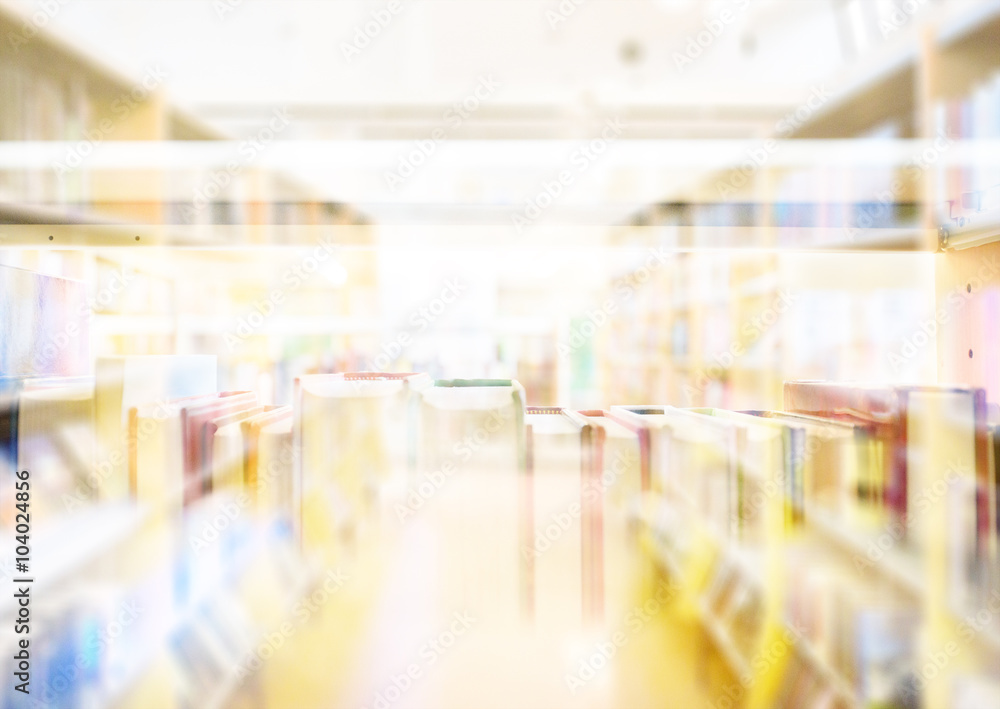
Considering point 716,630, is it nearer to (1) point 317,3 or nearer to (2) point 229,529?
(2) point 229,529

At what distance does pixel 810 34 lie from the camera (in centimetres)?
269

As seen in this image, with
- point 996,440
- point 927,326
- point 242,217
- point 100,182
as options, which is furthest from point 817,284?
point 100,182
